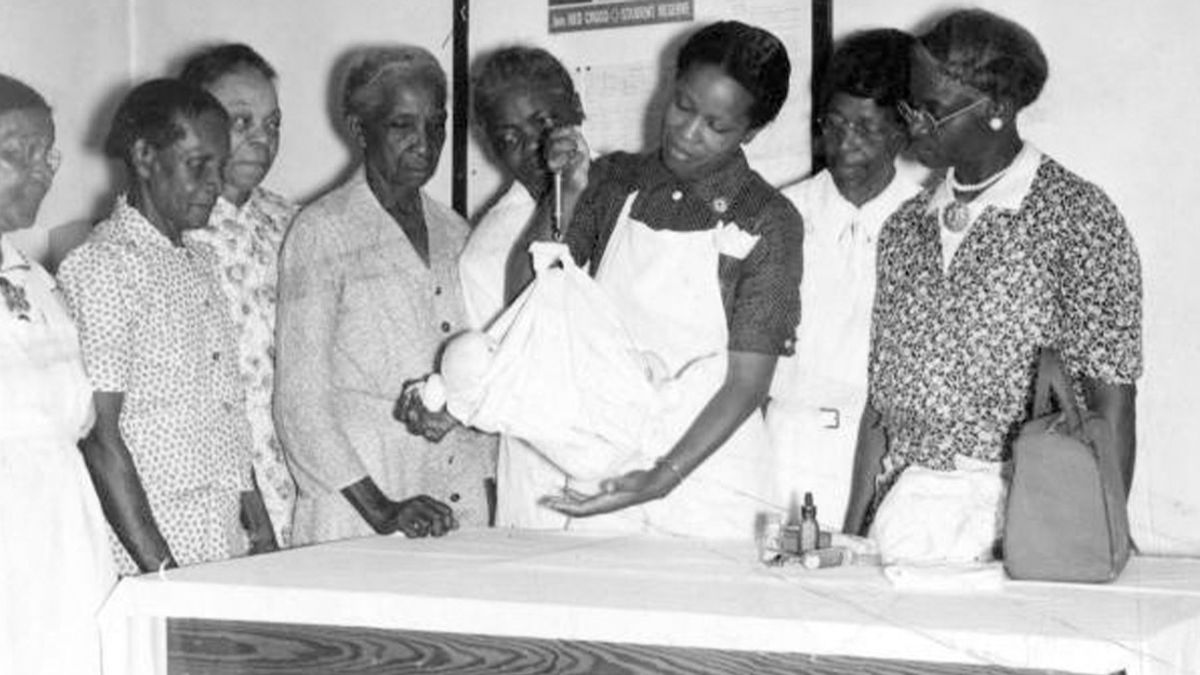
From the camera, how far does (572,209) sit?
271 centimetres

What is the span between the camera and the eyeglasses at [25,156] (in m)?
2.35

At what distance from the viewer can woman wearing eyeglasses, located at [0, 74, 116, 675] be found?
229 cm

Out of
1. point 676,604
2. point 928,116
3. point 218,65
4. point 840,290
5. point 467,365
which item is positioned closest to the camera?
point 676,604

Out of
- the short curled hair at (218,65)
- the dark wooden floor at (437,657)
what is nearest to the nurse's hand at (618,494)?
the dark wooden floor at (437,657)

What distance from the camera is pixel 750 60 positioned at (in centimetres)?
249

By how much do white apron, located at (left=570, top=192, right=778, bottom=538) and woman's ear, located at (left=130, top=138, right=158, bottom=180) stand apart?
785mm

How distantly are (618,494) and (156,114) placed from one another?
38.9 inches

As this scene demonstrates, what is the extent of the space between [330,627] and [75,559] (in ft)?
2.08

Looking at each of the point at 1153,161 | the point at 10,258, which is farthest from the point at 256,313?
the point at 1153,161

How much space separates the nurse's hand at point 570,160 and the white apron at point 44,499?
0.83 m

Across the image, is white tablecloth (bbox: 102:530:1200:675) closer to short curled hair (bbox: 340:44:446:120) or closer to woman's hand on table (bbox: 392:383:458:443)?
woman's hand on table (bbox: 392:383:458:443)

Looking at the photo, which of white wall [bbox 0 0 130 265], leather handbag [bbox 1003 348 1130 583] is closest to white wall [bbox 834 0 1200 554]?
leather handbag [bbox 1003 348 1130 583]

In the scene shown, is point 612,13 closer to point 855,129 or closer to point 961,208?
point 855,129

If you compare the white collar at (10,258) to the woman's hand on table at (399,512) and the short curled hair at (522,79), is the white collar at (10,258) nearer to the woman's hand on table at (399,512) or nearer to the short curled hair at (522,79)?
the woman's hand on table at (399,512)
